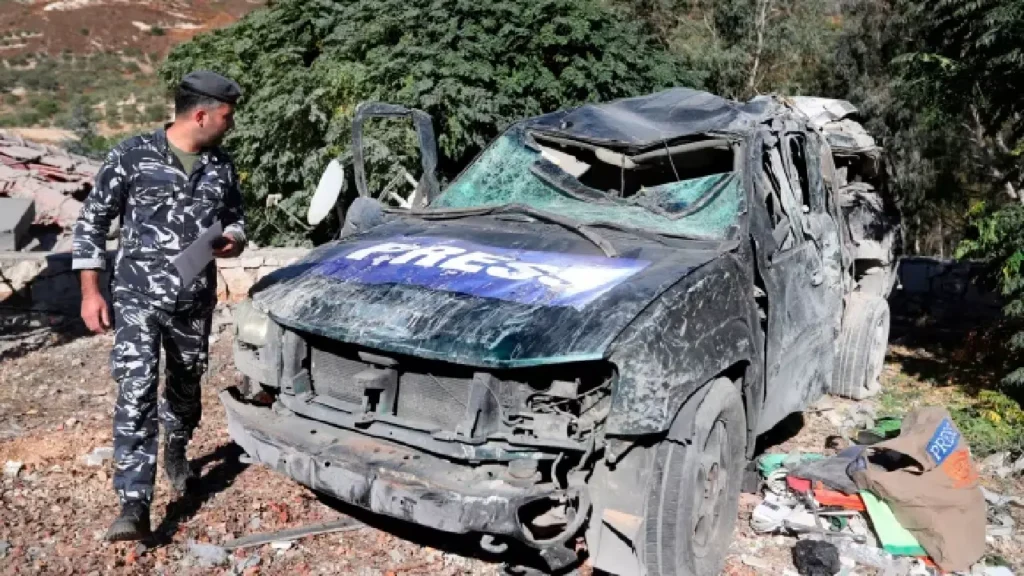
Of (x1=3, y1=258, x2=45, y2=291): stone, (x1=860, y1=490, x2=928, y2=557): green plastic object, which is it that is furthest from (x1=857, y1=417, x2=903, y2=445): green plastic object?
(x1=3, y1=258, x2=45, y2=291): stone

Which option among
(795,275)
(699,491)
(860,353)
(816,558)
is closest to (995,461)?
(860,353)

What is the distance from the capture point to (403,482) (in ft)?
11.1

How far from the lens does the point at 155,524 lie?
167 inches

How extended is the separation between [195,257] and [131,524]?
111 cm

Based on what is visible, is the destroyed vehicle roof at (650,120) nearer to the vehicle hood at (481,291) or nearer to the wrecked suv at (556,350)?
the wrecked suv at (556,350)

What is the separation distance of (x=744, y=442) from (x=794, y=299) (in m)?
0.99

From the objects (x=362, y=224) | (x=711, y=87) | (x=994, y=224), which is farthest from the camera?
(x=711, y=87)

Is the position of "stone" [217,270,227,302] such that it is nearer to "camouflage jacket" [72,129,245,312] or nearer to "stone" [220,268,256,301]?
"stone" [220,268,256,301]

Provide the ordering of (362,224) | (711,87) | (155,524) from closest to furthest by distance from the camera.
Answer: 1. (155,524)
2. (362,224)
3. (711,87)

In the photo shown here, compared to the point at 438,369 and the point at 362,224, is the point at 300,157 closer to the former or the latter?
the point at 362,224

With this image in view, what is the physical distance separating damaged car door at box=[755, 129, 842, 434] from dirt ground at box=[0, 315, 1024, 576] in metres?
0.60

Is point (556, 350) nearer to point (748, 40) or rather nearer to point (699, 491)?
point (699, 491)

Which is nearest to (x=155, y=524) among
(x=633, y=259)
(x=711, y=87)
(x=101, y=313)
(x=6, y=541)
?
(x=6, y=541)

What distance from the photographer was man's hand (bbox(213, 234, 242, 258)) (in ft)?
13.3
